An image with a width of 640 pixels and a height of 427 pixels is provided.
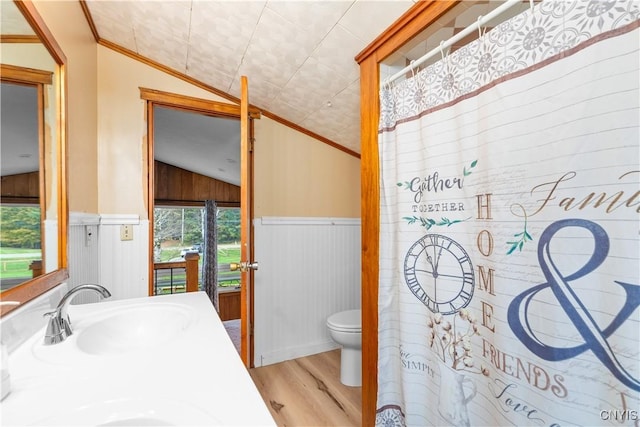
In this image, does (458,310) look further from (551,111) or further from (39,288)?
(39,288)

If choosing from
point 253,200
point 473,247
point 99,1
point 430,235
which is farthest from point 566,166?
point 99,1

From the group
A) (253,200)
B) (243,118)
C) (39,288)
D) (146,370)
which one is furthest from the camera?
(253,200)

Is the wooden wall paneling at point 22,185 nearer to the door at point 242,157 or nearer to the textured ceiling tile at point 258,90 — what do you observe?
the door at point 242,157

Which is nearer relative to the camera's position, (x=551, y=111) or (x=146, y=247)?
(x=551, y=111)

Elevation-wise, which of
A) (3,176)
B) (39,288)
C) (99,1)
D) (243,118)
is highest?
(99,1)

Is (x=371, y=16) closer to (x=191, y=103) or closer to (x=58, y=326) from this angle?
(x=191, y=103)

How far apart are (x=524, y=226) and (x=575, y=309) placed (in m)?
0.24

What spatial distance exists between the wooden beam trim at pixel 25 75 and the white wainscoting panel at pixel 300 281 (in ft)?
4.66

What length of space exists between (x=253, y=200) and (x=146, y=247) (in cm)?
82

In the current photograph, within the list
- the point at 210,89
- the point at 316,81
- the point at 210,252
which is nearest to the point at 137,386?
the point at 316,81

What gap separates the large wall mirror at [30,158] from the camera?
2.36 ft

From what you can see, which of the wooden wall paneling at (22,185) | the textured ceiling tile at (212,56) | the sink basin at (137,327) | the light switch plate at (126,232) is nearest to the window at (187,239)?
the light switch plate at (126,232)

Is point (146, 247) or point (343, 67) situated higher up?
point (343, 67)

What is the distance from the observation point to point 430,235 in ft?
3.52
